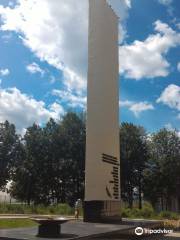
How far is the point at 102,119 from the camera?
2077 cm

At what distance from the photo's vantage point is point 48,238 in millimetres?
12453

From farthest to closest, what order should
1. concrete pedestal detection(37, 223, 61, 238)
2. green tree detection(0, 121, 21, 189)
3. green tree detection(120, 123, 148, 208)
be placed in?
green tree detection(0, 121, 21, 189) < green tree detection(120, 123, 148, 208) < concrete pedestal detection(37, 223, 61, 238)

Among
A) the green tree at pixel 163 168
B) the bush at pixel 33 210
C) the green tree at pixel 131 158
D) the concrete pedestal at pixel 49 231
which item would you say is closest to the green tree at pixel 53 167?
the green tree at pixel 131 158

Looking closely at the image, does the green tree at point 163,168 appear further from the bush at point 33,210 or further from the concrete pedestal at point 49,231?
the concrete pedestal at point 49,231

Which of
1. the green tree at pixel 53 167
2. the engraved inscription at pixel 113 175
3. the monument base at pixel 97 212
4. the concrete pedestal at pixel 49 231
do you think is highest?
the green tree at pixel 53 167

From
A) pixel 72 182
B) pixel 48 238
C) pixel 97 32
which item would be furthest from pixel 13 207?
pixel 48 238

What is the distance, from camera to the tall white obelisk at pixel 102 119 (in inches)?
778

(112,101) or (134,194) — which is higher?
(112,101)

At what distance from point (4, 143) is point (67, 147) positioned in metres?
8.56

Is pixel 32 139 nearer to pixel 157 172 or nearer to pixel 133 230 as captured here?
pixel 157 172

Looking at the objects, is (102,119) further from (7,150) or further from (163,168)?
(7,150)

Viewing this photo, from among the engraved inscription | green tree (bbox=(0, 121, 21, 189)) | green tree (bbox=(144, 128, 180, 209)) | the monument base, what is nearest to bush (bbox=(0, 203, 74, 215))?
the engraved inscription

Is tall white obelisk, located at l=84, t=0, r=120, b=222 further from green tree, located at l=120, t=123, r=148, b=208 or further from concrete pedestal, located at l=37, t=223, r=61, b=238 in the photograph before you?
green tree, located at l=120, t=123, r=148, b=208

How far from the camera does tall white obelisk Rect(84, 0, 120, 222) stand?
19.8 m
